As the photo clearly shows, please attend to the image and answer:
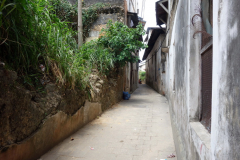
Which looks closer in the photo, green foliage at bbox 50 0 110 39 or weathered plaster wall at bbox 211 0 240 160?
weathered plaster wall at bbox 211 0 240 160

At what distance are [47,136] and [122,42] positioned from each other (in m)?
5.37

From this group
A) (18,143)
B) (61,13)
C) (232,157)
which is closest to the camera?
(232,157)

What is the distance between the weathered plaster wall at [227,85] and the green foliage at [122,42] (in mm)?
6353

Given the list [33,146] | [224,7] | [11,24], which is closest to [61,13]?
[11,24]

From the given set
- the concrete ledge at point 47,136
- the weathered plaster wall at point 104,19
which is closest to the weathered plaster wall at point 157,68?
the weathered plaster wall at point 104,19

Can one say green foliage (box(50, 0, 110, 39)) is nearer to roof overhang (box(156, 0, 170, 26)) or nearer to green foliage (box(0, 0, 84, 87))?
roof overhang (box(156, 0, 170, 26))

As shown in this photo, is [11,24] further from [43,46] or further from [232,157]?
[232,157]

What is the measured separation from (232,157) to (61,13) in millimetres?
10156

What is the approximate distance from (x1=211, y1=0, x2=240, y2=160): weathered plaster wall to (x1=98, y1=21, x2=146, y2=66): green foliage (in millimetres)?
6353

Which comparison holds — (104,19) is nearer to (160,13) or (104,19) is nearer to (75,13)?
(75,13)

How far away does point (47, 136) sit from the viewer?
2945 mm

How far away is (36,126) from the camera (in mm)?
2666

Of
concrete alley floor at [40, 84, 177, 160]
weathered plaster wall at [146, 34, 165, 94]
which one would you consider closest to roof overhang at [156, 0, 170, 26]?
weathered plaster wall at [146, 34, 165, 94]

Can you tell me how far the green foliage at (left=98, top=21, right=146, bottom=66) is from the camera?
7.46 meters
